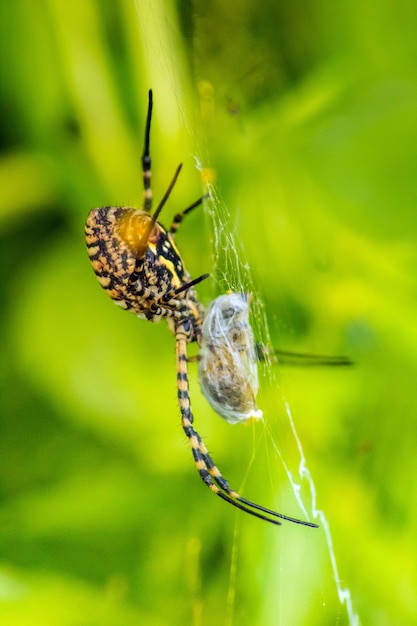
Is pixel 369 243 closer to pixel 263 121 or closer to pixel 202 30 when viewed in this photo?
pixel 263 121

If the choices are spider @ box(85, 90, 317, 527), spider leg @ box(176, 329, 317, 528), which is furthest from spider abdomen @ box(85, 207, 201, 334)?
spider leg @ box(176, 329, 317, 528)

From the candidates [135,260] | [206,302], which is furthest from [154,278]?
[206,302]

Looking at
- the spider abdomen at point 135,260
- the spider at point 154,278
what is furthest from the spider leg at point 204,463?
the spider abdomen at point 135,260

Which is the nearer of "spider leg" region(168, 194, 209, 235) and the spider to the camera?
the spider

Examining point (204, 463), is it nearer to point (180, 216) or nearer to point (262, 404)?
point (262, 404)

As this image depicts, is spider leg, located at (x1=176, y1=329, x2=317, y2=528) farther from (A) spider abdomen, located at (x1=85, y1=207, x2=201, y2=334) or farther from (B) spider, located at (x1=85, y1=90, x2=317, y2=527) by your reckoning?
(A) spider abdomen, located at (x1=85, y1=207, x2=201, y2=334)

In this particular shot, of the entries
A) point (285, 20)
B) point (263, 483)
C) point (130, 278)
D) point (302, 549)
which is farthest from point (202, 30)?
point (302, 549)
